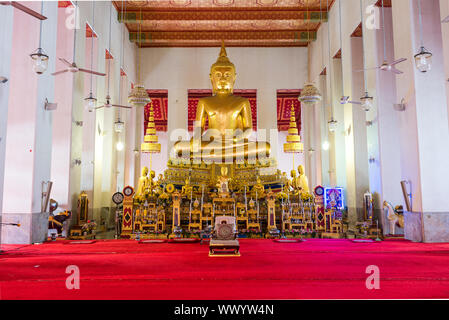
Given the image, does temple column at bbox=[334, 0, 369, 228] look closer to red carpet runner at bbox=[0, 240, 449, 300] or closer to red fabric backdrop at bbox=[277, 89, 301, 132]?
red carpet runner at bbox=[0, 240, 449, 300]

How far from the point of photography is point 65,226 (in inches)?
248

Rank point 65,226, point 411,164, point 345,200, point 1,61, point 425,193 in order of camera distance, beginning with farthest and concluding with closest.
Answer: point 345,200 < point 65,226 < point 411,164 < point 425,193 < point 1,61

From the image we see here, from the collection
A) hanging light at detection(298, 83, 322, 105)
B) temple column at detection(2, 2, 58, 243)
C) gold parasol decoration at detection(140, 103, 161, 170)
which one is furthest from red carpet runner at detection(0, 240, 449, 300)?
gold parasol decoration at detection(140, 103, 161, 170)

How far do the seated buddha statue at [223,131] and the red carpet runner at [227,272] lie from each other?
343 cm

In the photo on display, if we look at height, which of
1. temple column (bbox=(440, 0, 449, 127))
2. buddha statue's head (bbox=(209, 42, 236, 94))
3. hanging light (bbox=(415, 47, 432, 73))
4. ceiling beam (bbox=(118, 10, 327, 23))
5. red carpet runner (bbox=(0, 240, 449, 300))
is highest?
ceiling beam (bbox=(118, 10, 327, 23))

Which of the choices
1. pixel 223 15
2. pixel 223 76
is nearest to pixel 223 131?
pixel 223 76

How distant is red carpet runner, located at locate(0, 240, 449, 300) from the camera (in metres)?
2.08

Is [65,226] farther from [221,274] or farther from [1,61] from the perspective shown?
[221,274]

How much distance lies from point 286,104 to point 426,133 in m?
9.49

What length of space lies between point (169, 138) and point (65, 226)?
5.06 meters

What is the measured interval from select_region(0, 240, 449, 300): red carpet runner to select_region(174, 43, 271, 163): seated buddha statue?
343cm

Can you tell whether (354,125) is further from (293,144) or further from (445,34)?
(293,144)

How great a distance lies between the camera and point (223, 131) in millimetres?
8648
